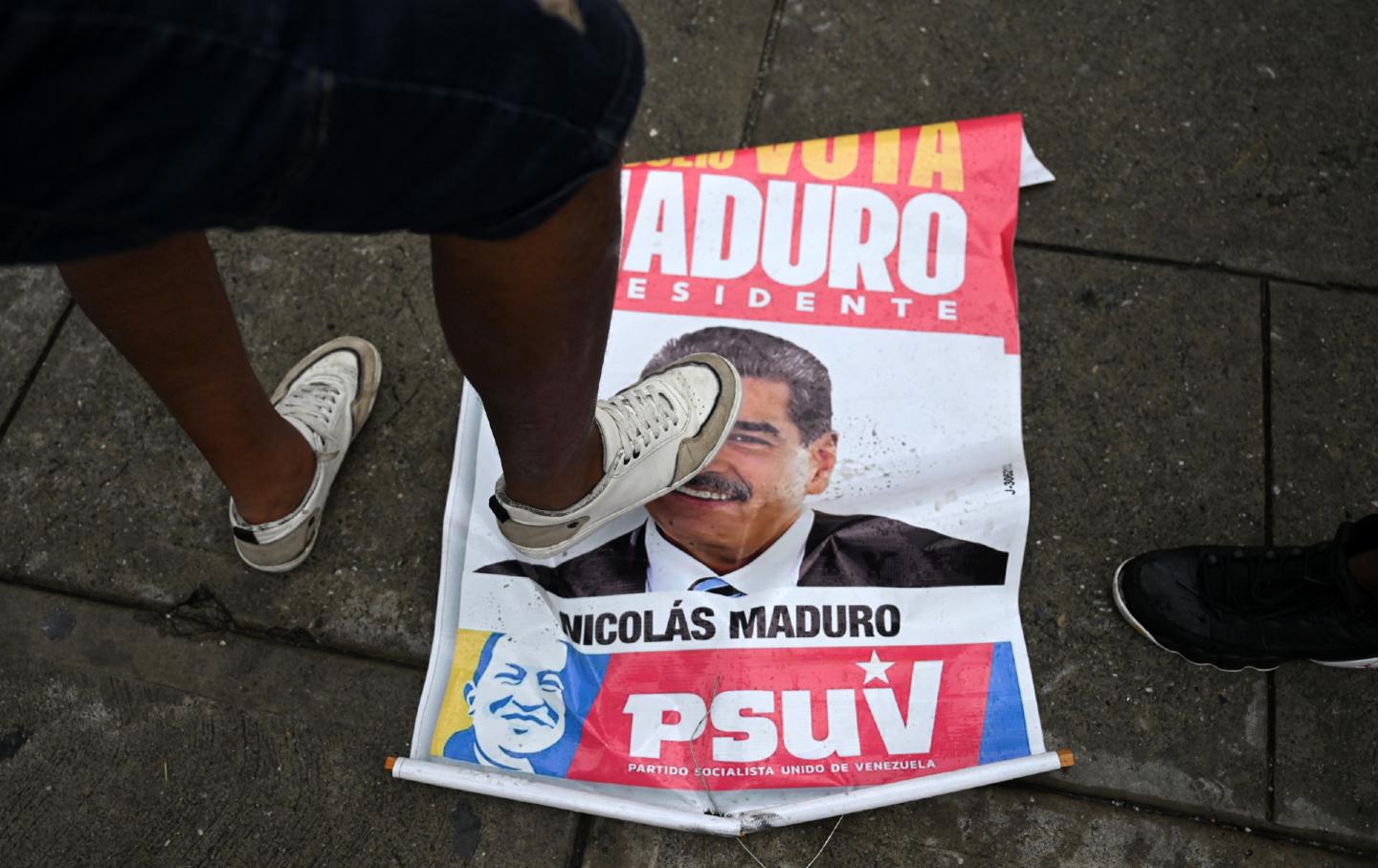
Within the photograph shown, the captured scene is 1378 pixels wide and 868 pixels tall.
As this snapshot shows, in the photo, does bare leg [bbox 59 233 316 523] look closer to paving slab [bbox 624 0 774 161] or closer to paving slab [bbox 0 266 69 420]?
paving slab [bbox 0 266 69 420]

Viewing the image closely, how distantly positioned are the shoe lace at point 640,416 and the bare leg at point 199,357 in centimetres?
37

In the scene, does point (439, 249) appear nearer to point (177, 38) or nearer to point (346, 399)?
point (177, 38)

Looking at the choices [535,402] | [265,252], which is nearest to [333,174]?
[535,402]

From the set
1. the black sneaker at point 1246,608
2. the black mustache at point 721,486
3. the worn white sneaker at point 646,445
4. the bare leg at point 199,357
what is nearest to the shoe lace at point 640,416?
the worn white sneaker at point 646,445

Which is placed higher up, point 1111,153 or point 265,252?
point 1111,153

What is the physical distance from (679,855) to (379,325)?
0.80 meters

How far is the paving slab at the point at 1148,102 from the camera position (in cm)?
128

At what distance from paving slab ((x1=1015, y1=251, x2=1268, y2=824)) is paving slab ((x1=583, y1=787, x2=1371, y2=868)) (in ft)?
0.11

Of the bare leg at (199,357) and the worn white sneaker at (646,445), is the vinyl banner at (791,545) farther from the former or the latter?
the bare leg at (199,357)

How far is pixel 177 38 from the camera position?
360 millimetres

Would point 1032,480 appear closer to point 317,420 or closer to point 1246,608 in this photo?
point 1246,608

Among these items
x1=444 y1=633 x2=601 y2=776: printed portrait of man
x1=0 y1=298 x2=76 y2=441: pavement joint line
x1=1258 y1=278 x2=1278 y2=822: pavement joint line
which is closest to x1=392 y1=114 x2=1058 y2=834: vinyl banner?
x1=444 y1=633 x2=601 y2=776: printed portrait of man

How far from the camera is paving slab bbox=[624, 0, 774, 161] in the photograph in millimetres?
1366

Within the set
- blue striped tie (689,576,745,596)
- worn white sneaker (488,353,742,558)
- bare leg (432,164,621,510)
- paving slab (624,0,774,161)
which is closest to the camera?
bare leg (432,164,621,510)
